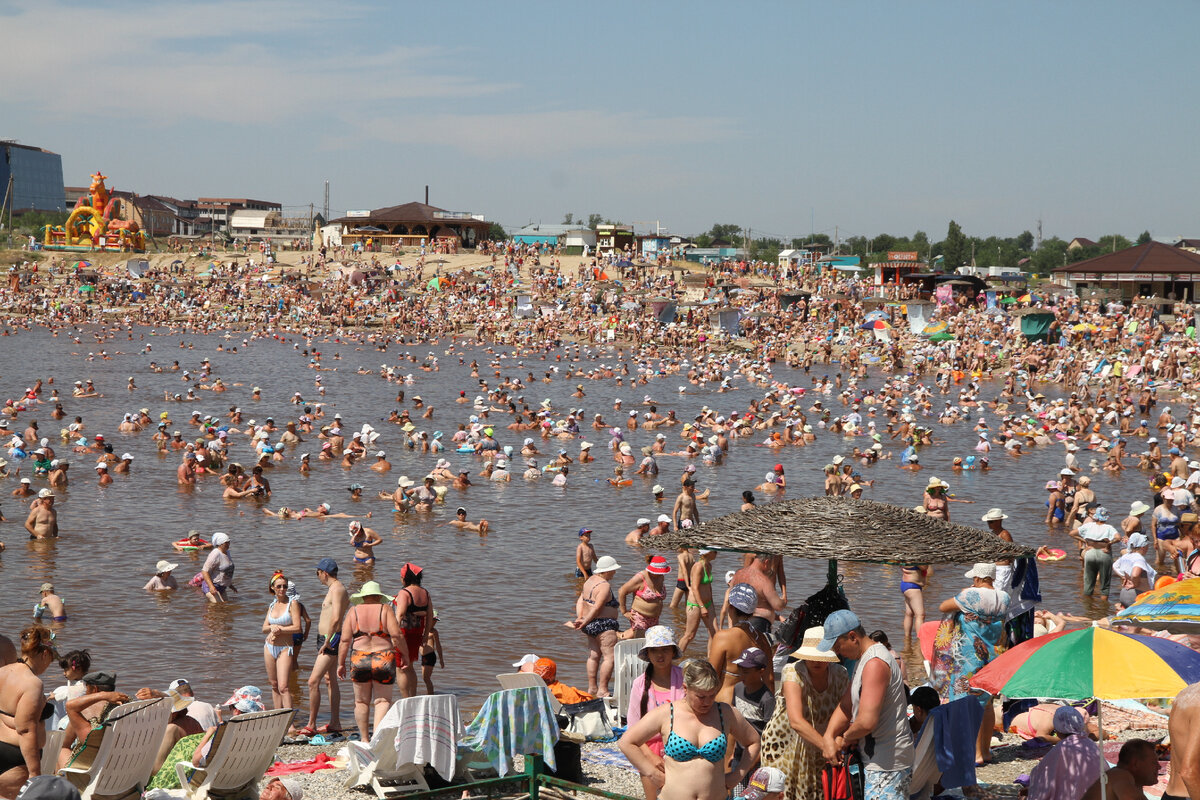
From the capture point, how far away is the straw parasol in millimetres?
6254

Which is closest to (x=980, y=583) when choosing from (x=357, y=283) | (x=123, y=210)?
(x=357, y=283)

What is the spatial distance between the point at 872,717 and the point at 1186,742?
1.20m

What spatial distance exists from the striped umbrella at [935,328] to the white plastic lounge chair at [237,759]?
41094 millimetres

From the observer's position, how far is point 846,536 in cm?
639

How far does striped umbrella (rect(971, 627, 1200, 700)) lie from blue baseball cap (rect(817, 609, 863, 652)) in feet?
2.95

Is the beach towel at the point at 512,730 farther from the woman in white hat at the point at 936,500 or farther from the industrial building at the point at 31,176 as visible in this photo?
the industrial building at the point at 31,176

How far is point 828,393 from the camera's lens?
115 ft

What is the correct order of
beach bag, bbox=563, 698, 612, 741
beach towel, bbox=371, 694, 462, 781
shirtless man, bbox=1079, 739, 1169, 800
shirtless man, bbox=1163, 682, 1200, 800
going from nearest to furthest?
shirtless man, bbox=1163, 682, 1200, 800 → shirtless man, bbox=1079, 739, 1169, 800 → beach towel, bbox=371, 694, 462, 781 → beach bag, bbox=563, 698, 612, 741

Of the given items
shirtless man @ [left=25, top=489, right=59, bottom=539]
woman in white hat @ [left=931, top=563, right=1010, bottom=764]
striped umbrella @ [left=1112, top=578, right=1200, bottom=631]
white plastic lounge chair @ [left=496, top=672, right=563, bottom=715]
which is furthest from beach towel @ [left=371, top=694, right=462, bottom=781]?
shirtless man @ [left=25, top=489, right=59, bottom=539]

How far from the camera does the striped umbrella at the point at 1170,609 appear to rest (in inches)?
251

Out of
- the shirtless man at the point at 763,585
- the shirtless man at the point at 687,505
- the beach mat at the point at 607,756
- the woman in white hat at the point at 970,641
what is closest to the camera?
the beach mat at the point at 607,756

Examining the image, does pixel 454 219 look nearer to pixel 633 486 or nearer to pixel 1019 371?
pixel 1019 371

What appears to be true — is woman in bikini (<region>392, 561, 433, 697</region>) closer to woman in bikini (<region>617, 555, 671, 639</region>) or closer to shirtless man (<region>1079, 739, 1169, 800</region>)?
woman in bikini (<region>617, 555, 671, 639</region>)

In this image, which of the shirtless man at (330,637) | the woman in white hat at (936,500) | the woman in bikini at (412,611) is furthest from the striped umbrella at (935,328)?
the shirtless man at (330,637)
